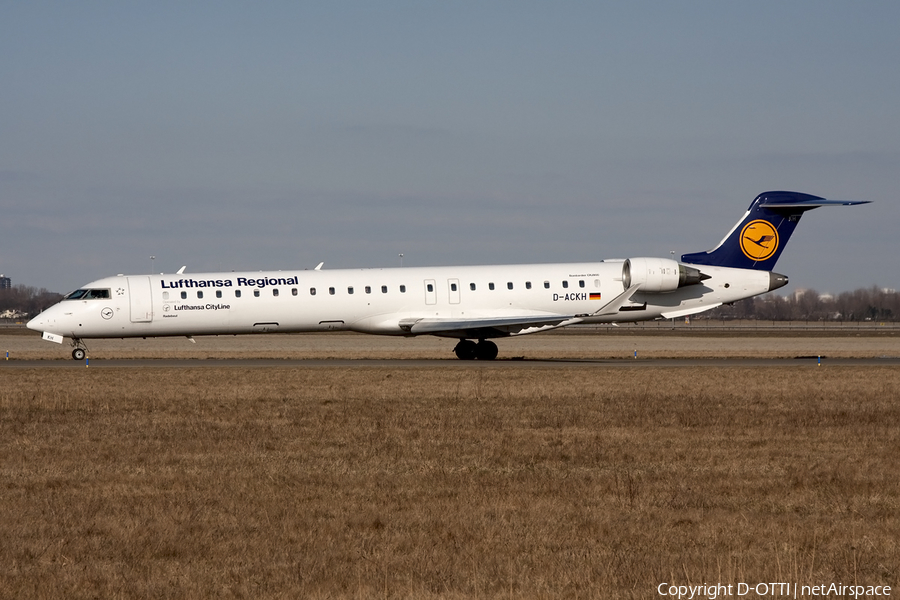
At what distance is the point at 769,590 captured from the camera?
22.0 feet

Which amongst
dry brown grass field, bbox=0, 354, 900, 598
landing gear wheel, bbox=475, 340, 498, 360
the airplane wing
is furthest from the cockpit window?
dry brown grass field, bbox=0, 354, 900, 598

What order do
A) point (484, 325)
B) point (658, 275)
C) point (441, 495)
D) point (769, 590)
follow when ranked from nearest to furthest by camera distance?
point (769, 590)
point (441, 495)
point (484, 325)
point (658, 275)

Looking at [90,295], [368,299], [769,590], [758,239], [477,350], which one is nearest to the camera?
[769,590]

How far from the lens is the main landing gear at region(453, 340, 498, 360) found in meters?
33.2

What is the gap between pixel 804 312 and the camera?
174m

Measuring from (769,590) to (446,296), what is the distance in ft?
84.9

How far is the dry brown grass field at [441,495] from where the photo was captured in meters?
7.09

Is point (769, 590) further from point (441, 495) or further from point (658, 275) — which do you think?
point (658, 275)

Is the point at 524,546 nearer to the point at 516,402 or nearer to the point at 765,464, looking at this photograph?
the point at 765,464

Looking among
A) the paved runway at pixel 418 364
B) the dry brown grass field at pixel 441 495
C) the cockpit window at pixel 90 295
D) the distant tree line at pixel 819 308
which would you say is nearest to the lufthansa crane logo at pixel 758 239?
Answer: the paved runway at pixel 418 364

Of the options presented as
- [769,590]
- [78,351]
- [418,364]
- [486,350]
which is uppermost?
[78,351]

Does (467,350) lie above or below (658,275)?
below

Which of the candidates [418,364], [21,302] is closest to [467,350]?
[418,364]

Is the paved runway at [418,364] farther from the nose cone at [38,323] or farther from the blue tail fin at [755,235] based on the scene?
the blue tail fin at [755,235]
